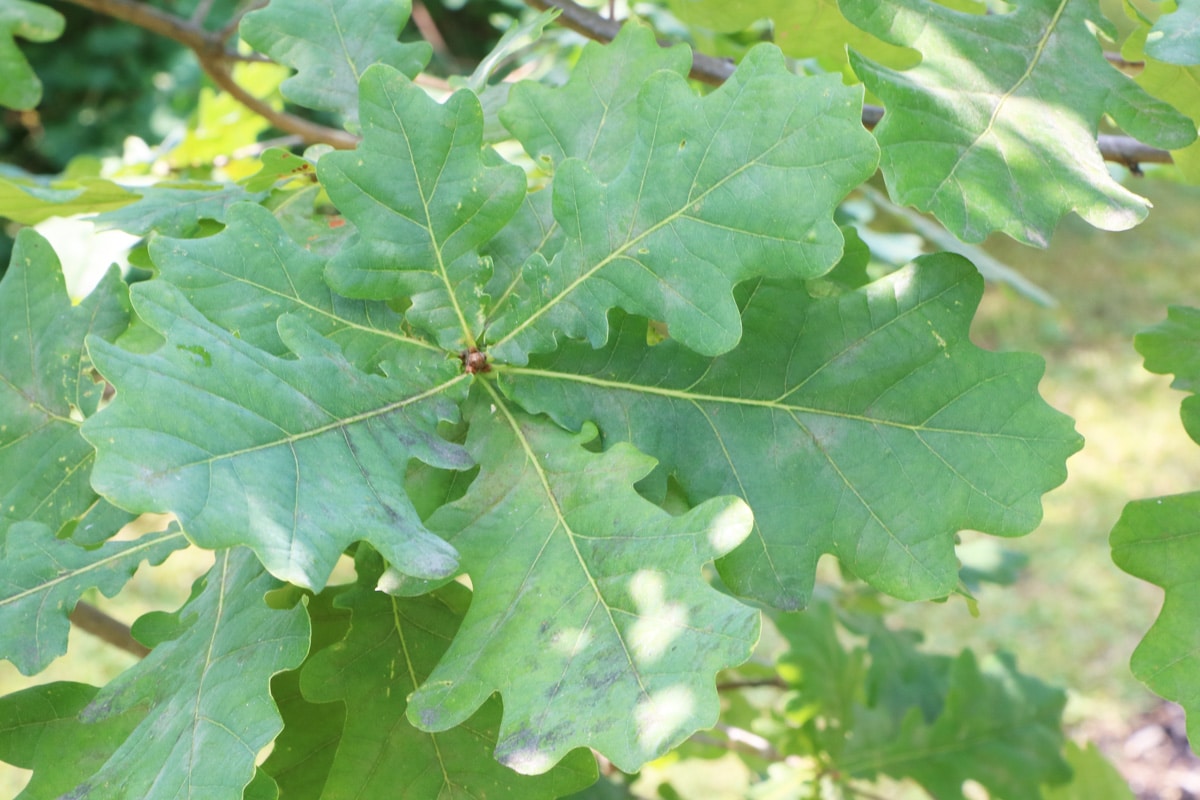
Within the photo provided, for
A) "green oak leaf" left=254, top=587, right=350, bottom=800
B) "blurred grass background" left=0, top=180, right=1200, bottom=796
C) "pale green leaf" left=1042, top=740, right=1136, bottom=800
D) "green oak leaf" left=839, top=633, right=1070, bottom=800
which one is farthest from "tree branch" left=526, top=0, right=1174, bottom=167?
"blurred grass background" left=0, top=180, right=1200, bottom=796

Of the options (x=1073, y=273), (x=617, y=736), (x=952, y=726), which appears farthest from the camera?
(x=1073, y=273)

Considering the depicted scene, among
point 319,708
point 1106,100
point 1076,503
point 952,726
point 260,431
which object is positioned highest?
point 1106,100

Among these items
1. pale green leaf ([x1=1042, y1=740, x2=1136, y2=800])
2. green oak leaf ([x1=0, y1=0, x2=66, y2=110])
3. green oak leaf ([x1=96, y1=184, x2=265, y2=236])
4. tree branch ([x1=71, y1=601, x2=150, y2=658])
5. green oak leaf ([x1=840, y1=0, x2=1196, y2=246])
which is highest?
green oak leaf ([x1=840, y1=0, x2=1196, y2=246])

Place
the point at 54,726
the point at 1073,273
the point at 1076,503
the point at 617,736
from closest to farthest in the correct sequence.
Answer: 1. the point at 617,736
2. the point at 54,726
3. the point at 1076,503
4. the point at 1073,273

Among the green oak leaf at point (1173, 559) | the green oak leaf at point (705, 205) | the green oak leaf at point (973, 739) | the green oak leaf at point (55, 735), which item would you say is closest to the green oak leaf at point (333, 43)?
Result: the green oak leaf at point (705, 205)

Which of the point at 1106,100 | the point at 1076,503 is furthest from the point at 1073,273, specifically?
the point at 1106,100

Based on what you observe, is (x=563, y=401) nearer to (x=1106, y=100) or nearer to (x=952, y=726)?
(x=1106, y=100)

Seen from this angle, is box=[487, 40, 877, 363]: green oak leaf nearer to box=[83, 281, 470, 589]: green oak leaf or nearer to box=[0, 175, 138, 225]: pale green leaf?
box=[83, 281, 470, 589]: green oak leaf
